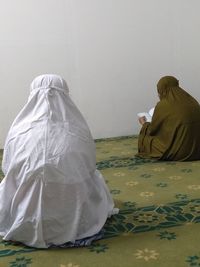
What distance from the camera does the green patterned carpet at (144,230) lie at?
1919mm

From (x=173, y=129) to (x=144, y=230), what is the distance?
6.24 ft

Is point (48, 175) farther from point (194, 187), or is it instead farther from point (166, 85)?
point (166, 85)

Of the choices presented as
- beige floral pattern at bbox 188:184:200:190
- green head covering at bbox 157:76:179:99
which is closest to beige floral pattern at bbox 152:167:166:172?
beige floral pattern at bbox 188:184:200:190

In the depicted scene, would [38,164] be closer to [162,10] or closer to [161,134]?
[161,134]

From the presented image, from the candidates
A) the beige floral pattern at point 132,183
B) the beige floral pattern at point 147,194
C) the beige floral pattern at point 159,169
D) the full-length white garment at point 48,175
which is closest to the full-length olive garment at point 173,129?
the beige floral pattern at point 159,169

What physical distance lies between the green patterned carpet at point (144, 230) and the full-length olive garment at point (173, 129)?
37 centimetres

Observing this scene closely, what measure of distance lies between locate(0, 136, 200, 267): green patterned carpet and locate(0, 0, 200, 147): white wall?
1946 mm

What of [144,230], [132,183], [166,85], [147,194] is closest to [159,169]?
[132,183]

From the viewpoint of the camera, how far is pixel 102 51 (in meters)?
5.22

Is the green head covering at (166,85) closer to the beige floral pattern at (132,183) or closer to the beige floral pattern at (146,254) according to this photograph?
the beige floral pattern at (132,183)

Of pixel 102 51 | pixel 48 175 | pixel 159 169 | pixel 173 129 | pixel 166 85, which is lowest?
pixel 159 169

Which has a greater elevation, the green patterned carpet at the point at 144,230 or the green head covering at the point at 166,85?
the green head covering at the point at 166,85

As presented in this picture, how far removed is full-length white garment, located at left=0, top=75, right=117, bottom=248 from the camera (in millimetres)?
2076

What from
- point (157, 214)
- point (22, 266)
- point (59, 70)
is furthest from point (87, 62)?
point (22, 266)
